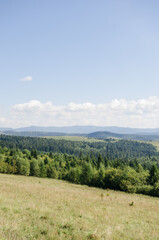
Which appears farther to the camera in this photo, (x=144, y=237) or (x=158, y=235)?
(x=158, y=235)

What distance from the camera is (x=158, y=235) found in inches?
440

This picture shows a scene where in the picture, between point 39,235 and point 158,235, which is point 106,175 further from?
point 39,235

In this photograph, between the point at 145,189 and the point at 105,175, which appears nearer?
the point at 145,189

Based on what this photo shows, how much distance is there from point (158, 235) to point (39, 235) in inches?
295

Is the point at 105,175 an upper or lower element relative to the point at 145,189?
upper

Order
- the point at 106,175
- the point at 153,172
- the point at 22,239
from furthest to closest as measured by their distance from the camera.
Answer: the point at 153,172 → the point at 106,175 → the point at 22,239

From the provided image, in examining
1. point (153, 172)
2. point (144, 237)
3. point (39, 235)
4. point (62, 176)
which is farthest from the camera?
point (62, 176)

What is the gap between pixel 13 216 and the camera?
35.8 feet

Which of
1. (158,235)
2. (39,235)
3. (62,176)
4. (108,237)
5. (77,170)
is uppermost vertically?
(39,235)

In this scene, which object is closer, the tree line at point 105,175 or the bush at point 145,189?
the bush at point 145,189

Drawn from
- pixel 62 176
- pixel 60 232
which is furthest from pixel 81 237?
pixel 62 176

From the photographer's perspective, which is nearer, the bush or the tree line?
the bush

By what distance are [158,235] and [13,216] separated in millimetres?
8968

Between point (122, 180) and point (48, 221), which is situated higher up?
point (48, 221)
